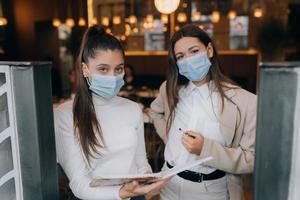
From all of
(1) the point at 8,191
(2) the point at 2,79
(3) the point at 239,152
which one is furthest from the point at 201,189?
(2) the point at 2,79

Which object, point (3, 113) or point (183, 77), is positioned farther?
point (183, 77)

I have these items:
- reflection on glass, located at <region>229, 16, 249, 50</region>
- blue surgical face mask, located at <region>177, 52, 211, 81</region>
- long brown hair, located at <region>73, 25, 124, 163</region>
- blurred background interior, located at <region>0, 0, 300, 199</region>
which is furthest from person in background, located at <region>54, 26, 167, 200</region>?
reflection on glass, located at <region>229, 16, 249, 50</region>

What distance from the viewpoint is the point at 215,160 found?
1304 mm

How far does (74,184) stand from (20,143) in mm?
325

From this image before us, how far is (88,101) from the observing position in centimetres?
125

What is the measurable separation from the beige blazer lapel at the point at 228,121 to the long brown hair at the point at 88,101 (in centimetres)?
52

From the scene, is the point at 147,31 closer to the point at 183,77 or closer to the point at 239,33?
the point at 239,33

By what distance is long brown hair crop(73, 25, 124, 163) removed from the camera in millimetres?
1180

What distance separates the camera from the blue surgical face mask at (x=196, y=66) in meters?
1.42

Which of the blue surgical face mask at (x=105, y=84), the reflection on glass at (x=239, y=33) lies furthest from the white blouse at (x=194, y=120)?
the reflection on glass at (x=239, y=33)

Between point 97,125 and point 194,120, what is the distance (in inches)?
17.8

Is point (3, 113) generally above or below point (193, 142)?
above

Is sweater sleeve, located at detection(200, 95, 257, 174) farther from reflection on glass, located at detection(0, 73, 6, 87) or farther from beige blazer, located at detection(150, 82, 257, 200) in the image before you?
reflection on glass, located at detection(0, 73, 6, 87)

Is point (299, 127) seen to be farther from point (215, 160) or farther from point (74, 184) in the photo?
point (74, 184)
